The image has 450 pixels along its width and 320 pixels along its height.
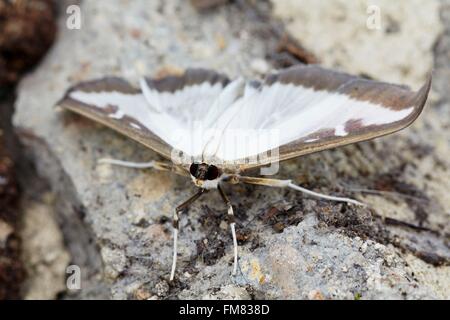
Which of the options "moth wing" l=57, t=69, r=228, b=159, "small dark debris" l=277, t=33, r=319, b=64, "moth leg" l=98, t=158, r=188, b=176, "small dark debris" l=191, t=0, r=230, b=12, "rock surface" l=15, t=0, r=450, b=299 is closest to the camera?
"rock surface" l=15, t=0, r=450, b=299

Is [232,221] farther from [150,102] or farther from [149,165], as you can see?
[150,102]

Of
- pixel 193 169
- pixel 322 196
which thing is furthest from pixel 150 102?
pixel 322 196

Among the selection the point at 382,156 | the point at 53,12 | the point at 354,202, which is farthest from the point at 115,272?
the point at 53,12

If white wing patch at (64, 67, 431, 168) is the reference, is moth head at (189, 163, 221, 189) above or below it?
below

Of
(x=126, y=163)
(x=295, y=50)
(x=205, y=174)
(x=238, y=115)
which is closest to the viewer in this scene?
(x=205, y=174)

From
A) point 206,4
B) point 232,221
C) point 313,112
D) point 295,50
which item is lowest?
point 232,221

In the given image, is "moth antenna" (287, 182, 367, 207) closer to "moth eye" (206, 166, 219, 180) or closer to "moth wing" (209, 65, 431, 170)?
"moth wing" (209, 65, 431, 170)

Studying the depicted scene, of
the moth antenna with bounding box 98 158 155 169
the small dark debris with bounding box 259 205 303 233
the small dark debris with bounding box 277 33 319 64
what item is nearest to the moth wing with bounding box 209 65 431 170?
the small dark debris with bounding box 259 205 303 233

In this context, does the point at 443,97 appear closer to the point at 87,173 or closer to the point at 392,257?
the point at 392,257

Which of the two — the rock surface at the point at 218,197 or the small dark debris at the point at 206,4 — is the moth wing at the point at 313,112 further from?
the small dark debris at the point at 206,4
